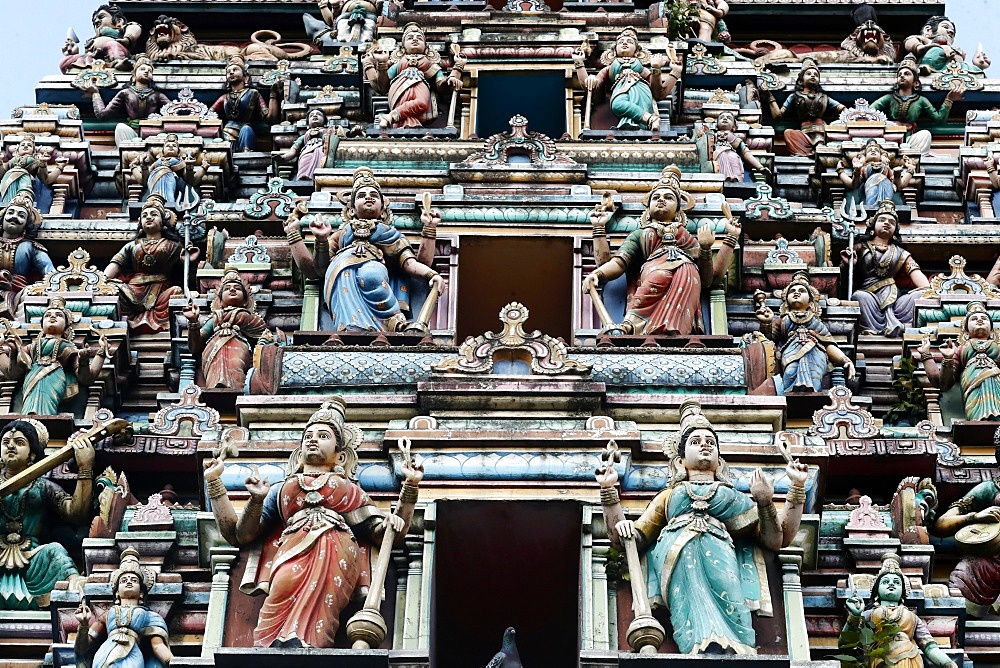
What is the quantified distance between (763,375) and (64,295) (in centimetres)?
918

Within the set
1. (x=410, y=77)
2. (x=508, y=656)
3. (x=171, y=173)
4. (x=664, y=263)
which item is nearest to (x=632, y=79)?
(x=410, y=77)

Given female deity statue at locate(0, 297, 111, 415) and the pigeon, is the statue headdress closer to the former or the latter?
the pigeon

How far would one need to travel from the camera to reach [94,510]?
32844mm

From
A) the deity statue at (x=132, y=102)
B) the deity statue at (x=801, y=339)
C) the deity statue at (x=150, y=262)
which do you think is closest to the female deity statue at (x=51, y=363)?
the deity statue at (x=150, y=262)

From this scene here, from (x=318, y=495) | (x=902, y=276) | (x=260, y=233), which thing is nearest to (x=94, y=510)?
(x=318, y=495)

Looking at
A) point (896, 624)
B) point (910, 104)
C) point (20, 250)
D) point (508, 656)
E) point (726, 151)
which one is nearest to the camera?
point (508, 656)

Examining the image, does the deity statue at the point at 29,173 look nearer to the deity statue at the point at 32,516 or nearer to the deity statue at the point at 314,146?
the deity statue at the point at 314,146

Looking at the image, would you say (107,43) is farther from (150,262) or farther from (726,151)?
(726,151)

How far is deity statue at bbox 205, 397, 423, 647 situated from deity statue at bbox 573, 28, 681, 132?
12.1m

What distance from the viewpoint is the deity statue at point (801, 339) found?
3481cm

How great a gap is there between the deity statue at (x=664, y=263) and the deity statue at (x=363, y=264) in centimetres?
217

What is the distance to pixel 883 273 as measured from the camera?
127ft

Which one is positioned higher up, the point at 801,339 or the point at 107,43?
the point at 107,43

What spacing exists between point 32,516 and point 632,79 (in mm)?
12911
